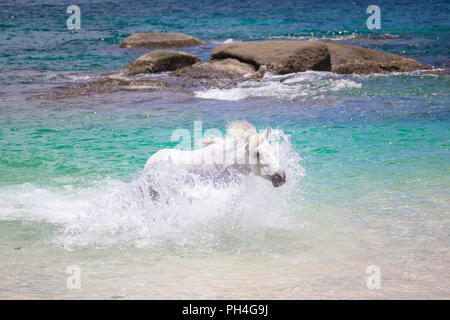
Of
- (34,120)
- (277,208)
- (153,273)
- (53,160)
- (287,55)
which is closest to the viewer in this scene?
(153,273)

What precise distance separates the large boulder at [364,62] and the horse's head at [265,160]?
527 inches

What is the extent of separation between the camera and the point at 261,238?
6.49 meters

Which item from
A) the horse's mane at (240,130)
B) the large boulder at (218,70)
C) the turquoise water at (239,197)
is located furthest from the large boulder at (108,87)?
the horse's mane at (240,130)

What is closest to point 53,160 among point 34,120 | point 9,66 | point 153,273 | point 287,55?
point 34,120

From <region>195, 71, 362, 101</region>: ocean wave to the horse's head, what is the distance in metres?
9.22

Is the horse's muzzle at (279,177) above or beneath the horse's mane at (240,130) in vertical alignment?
beneath

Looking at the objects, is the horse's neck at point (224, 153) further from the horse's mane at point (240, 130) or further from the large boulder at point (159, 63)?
the large boulder at point (159, 63)

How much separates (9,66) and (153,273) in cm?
1972

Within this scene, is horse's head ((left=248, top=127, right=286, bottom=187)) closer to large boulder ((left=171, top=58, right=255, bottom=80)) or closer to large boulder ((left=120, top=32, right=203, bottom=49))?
large boulder ((left=171, top=58, right=255, bottom=80))

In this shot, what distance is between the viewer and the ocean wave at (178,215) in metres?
6.52

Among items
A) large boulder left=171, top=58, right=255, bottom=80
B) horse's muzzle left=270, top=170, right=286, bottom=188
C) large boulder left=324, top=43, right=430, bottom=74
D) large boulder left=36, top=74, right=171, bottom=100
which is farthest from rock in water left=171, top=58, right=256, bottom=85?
horse's muzzle left=270, top=170, right=286, bottom=188

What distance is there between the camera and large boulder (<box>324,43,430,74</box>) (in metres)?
19.2

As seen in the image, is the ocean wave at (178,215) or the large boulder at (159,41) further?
the large boulder at (159,41)

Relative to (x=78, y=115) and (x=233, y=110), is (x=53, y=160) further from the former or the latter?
(x=233, y=110)
